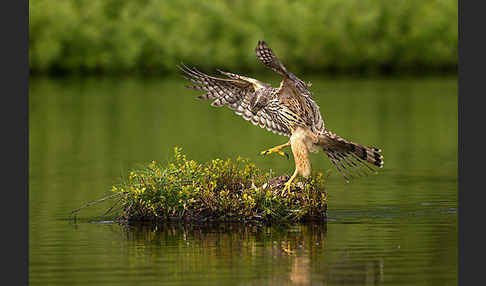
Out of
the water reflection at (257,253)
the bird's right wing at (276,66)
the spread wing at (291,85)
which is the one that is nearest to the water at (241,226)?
the water reflection at (257,253)

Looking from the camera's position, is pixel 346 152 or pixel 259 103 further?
pixel 346 152

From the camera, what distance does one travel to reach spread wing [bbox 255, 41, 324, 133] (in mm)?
18031

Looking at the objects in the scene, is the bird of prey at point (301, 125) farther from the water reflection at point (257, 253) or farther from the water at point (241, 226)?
the water reflection at point (257, 253)

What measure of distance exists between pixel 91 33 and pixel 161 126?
44100 millimetres

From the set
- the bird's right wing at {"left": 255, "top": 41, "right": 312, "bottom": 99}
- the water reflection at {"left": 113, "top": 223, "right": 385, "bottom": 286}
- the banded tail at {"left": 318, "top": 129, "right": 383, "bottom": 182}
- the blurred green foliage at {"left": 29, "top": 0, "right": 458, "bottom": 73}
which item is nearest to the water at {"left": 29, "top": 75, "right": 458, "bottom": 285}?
the water reflection at {"left": 113, "top": 223, "right": 385, "bottom": 286}

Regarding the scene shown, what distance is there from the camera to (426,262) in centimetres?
Result: 1614

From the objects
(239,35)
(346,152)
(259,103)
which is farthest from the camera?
(239,35)

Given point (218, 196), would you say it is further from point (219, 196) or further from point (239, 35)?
point (239, 35)

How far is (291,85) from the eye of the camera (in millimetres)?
18531

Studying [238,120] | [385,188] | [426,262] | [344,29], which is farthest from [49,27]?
[426,262]

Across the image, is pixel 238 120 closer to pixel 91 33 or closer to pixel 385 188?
pixel 385 188

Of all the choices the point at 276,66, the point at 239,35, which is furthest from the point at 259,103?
the point at 239,35

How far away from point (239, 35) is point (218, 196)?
210 ft

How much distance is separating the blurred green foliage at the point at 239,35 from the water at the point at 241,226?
35969 millimetres
